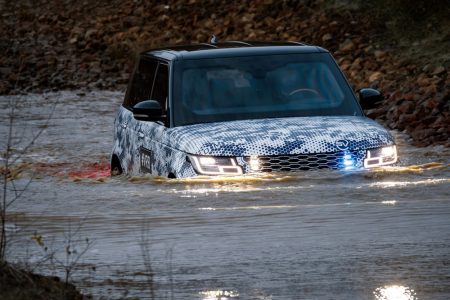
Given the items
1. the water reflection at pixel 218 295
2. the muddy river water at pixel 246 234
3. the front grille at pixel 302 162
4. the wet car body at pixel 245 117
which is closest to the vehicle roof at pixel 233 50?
the wet car body at pixel 245 117

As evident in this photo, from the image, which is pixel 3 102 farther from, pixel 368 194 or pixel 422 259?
pixel 422 259

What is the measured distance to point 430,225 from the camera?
30.7ft

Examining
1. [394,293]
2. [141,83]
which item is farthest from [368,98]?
[394,293]

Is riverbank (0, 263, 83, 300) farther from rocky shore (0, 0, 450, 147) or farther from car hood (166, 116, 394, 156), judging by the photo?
rocky shore (0, 0, 450, 147)

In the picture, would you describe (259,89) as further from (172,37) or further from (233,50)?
(172,37)

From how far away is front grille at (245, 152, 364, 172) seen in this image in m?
10.7

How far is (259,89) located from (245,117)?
0.44 metres

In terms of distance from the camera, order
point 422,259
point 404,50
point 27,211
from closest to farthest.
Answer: point 422,259 → point 27,211 → point 404,50

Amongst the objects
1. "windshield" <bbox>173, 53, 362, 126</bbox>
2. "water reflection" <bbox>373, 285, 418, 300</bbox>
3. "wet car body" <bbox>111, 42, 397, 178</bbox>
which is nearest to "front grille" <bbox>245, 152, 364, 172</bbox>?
"wet car body" <bbox>111, 42, 397, 178</bbox>

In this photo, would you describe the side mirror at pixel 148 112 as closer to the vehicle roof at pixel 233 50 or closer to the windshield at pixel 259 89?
the windshield at pixel 259 89

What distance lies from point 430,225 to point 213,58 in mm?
3280

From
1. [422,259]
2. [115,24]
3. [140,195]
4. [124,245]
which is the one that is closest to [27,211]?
[140,195]

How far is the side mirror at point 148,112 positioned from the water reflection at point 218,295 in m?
4.18

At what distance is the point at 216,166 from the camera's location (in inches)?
423
